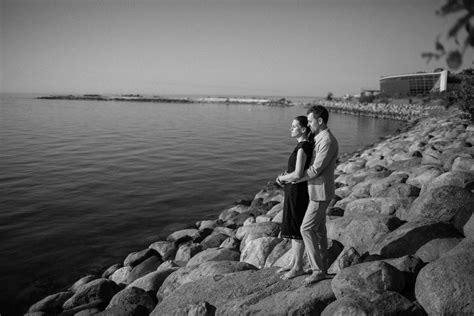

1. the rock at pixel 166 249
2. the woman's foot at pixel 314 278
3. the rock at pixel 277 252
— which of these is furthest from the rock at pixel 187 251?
the woman's foot at pixel 314 278

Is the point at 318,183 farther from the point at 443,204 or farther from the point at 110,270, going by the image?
the point at 110,270

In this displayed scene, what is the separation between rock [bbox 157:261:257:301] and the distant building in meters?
74.7

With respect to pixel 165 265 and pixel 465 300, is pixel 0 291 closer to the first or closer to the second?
pixel 165 265

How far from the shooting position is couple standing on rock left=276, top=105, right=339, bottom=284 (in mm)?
3729

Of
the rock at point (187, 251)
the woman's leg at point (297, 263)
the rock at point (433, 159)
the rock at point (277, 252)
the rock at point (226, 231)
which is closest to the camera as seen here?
the woman's leg at point (297, 263)

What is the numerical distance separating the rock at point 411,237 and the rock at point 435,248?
95 millimetres

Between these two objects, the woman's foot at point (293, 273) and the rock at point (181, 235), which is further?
the rock at point (181, 235)

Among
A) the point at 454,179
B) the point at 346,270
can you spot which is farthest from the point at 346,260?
the point at 454,179

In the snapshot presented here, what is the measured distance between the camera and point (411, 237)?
4324 mm

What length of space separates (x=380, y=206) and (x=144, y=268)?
5.01 m

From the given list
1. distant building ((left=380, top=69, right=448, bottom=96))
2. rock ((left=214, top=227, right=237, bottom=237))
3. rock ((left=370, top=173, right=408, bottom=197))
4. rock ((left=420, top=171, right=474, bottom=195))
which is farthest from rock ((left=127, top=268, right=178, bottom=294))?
distant building ((left=380, top=69, right=448, bottom=96))

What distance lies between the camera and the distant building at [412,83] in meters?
71.6

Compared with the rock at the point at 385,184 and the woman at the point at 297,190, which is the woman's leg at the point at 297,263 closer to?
the woman at the point at 297,190

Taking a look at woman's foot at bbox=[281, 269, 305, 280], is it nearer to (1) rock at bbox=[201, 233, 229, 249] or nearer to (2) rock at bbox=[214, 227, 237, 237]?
(1) rock at bbox=[201, 233, 229, 249]
